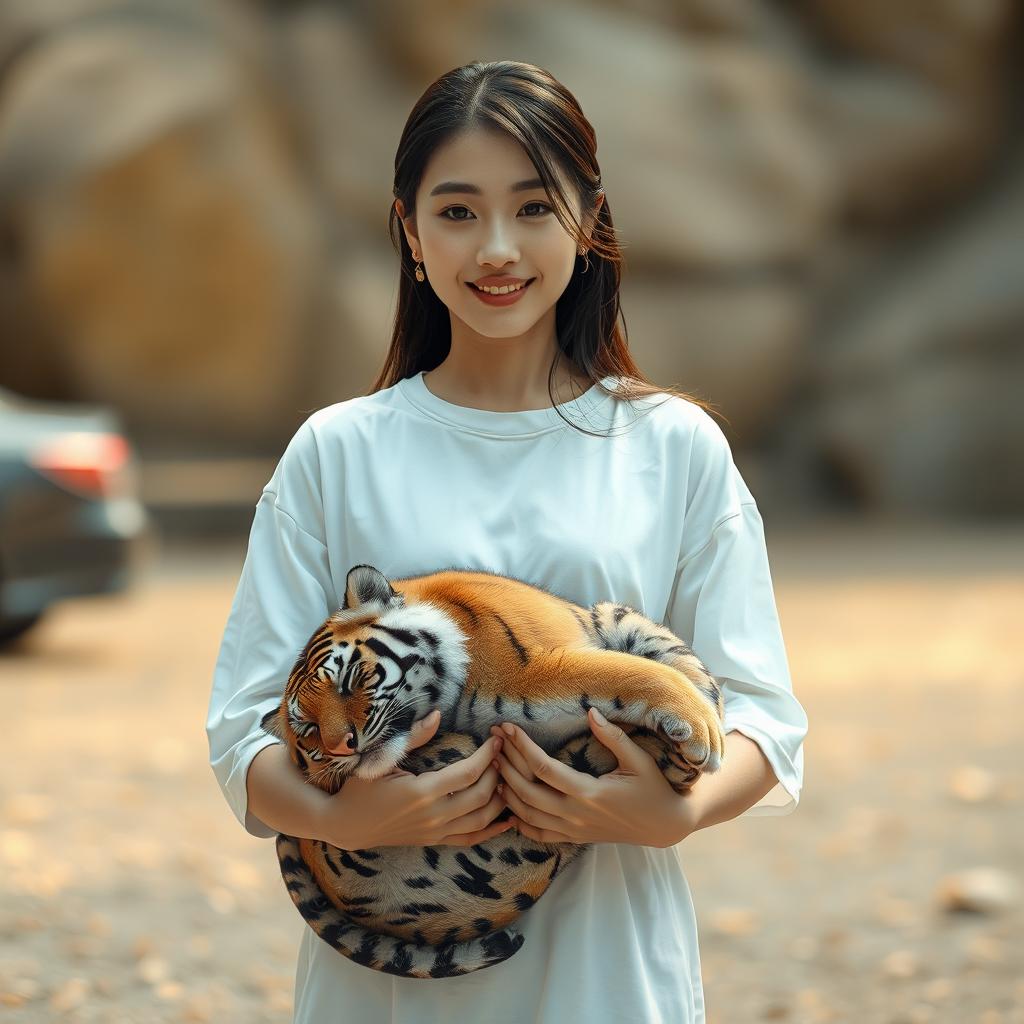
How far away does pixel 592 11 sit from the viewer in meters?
13.2

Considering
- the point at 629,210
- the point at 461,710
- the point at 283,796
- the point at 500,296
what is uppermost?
the point at 629,210

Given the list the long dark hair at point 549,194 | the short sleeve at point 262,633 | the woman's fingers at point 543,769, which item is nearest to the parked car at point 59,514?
the long dark hair at point 549,194

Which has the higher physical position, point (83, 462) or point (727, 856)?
point (83, 462)

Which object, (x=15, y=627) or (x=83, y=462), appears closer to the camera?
(x=83, y=462)

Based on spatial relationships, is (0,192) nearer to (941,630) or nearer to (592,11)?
(592,11)

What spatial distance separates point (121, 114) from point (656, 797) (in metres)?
11.4

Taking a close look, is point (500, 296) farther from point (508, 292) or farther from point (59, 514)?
point (59, 514)

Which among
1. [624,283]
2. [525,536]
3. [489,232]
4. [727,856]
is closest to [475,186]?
[489,232]

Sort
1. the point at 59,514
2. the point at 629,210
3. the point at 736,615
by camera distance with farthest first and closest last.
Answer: the point at 629,210 → the point at 59,514 → the point at 736,615

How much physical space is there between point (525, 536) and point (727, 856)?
3273 mm

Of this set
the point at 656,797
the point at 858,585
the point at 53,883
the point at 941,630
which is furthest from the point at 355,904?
the point at 858,585

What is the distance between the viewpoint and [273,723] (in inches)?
69.3

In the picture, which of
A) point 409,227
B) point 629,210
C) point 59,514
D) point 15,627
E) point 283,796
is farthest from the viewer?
point 629,210

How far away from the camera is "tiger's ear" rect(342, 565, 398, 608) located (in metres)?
Result: 1.70
